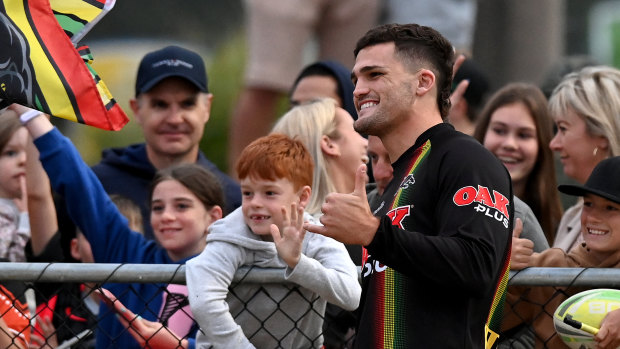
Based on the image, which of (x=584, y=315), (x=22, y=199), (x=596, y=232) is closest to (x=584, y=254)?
(x=596, y=232)

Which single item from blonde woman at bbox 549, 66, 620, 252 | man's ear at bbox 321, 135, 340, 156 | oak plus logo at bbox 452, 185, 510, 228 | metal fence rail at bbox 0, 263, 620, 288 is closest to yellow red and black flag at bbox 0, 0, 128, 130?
metal fence rail at bbox 0, 263, 620, 288

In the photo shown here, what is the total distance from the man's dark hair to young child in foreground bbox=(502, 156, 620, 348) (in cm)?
88

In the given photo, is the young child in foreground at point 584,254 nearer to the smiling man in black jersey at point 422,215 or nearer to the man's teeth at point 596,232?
the man's teeth at point 596,232

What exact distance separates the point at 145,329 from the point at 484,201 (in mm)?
1632

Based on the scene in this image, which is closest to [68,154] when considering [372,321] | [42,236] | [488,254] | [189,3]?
[42,236]

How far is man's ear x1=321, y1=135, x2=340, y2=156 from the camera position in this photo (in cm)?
570

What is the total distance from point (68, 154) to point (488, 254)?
243cm

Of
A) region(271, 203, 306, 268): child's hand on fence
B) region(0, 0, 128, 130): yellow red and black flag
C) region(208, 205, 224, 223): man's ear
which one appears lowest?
region(208, 205, 224, 223): man's ear

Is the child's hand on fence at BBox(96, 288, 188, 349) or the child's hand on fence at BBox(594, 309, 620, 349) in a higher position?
the child's hand on fence at BBox(594, 309, 620, 349)

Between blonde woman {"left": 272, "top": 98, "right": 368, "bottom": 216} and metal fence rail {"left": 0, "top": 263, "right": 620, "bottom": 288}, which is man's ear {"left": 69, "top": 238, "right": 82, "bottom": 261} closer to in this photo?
blonde woman {"left": 272, "top": 98, "right": 368, "bottom": 216}

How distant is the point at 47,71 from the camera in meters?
4.61

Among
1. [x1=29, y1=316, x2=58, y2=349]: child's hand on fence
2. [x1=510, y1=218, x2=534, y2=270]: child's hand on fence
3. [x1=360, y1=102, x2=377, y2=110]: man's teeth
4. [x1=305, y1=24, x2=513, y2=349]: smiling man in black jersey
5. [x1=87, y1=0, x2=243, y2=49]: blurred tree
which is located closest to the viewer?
[x1=305, y1=24, x2=513, y2=349]: smiling man in black jersey

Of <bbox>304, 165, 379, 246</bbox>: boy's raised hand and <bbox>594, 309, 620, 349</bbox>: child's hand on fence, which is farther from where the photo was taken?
<bbox>594, 309, 620, 349</bbox>: child's hand on fence

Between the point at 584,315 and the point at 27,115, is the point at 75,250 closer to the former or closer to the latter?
the point at 27,115
